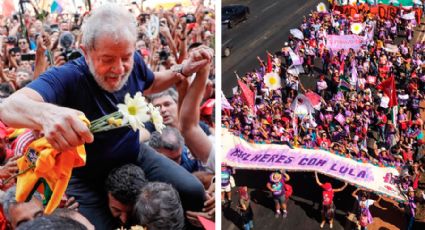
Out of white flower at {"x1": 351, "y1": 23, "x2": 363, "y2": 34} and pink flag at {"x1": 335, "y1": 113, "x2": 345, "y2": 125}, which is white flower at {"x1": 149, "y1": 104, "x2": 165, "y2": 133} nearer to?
pink flag at {"x1": 335, "y1": 113, "x2": 345, "y2": 125}

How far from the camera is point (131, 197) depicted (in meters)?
4.74

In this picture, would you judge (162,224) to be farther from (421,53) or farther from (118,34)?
(421,53)

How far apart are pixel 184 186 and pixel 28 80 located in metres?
1.61

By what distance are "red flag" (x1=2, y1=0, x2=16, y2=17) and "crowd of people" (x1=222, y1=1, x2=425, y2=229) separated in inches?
261

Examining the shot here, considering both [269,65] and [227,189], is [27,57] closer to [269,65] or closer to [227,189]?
[227,189]

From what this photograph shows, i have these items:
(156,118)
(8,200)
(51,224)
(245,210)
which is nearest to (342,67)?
(245,210)

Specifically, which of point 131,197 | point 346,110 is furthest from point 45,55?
point 346,110

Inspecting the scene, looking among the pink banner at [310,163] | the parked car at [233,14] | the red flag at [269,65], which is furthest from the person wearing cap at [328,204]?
the parked car at [233,14]

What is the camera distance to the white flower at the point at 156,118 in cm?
Answer: 470

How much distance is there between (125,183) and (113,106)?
2.25ft

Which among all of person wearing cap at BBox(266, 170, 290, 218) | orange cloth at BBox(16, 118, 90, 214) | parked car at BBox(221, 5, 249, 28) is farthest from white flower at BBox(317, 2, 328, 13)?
orange cloth at BBox(16, 118, 90, 214)

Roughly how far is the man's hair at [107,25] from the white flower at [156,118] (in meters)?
0.63

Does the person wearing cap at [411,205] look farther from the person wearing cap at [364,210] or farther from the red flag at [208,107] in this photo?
the red flag at [208,107]

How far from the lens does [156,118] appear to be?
4.72 meters
